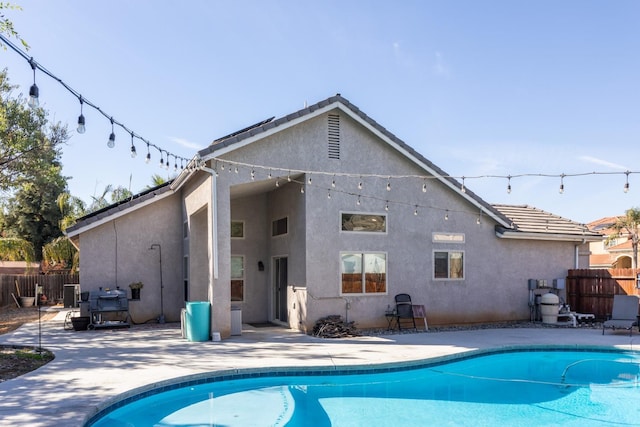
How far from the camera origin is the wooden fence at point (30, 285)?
20.8 metres

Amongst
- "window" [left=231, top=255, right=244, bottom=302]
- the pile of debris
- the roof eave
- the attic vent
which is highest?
the attic vent

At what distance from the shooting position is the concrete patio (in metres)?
5.97


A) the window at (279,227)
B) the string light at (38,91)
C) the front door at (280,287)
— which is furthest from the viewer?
the front door at (280,287)

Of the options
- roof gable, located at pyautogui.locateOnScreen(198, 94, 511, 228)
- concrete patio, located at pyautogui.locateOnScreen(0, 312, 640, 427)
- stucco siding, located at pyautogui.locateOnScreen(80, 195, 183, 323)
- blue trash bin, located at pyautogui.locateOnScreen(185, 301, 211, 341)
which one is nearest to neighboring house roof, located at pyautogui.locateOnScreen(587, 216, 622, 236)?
roof gable, located at pyautogui.locateOnScreen(198, 94, 511, 228)

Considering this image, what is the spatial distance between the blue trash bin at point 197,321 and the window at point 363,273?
3552 millimetres

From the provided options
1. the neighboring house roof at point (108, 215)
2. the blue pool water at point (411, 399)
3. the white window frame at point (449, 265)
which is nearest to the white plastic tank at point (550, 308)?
the white window frame at point (449, 265)

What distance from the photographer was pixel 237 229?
14766 mm

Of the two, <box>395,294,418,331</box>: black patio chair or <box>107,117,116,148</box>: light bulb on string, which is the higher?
<box>107,117,116,148</box>: light bulb on string

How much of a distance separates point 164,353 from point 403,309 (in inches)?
245

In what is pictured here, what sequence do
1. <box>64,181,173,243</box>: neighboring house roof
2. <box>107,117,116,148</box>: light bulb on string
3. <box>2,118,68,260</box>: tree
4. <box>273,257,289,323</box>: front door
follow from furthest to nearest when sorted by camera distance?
1. <box>2,118,68,260</box>: tree
2. <box>273,257,289,323</box>: front door
3. <box>64,181,173,243</box>: neighboring house roof
4. <box>107,117,116,148</box>: light bulb on string

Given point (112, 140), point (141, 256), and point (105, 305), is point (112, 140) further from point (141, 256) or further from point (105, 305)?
point (141, 256)

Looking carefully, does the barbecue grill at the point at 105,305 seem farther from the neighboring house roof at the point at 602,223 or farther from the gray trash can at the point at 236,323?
the neighboring house roof at the point at 602,223

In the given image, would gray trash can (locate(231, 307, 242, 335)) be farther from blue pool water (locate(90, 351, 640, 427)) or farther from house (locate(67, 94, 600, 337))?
blue pool water (locate(90, 351, 640, 427))

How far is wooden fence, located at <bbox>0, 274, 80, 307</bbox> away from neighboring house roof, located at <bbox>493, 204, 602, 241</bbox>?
18166 millimetres
